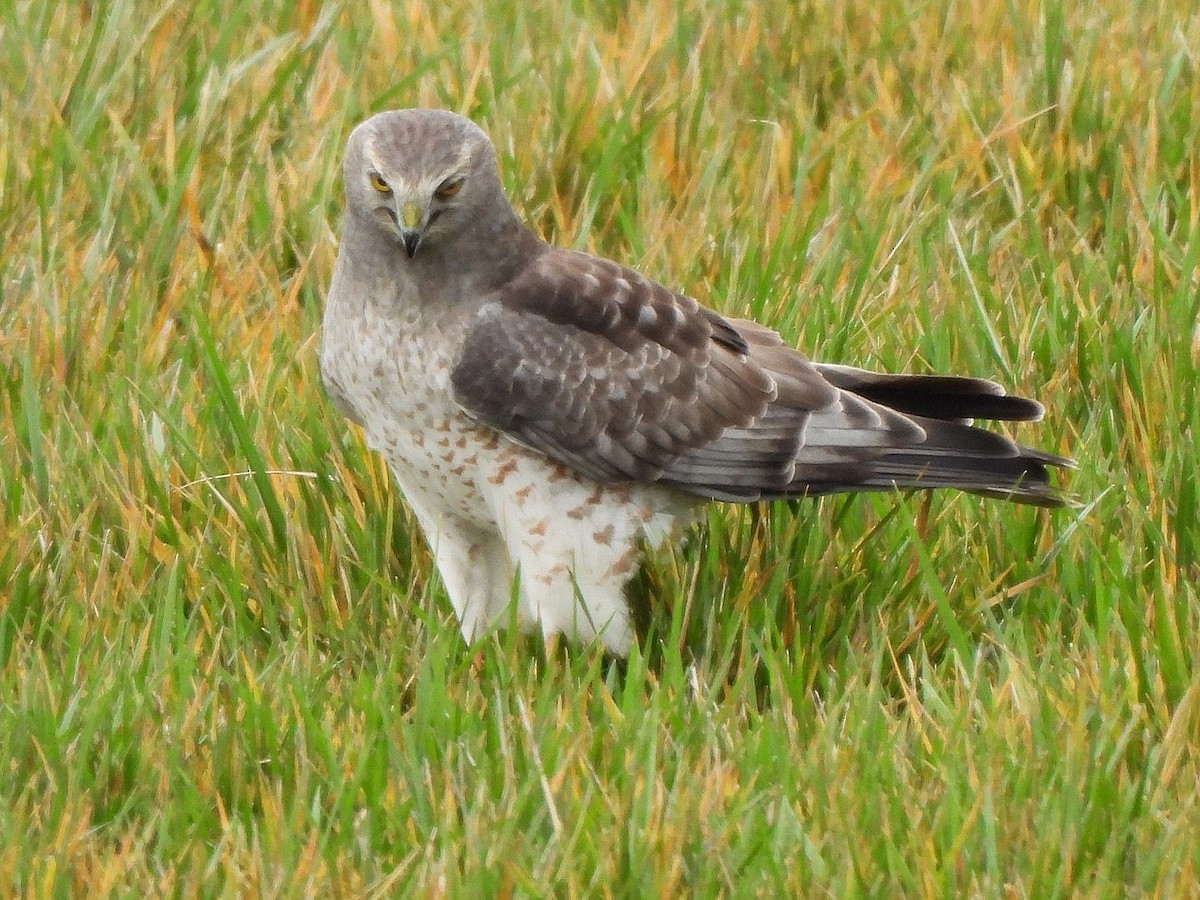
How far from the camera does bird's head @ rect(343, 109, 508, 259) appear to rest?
3.97 meters

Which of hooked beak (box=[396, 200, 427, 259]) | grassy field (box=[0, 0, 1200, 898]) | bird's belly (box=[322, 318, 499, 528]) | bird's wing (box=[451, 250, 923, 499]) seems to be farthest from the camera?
bird's wing (box=[451, 250, 923, 499])

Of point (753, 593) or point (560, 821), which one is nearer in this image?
point (560, 821)

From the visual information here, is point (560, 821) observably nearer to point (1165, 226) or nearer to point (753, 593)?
point (753, 593)

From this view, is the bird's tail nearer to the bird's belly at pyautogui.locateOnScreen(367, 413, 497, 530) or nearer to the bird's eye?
the bird's belly at pyautogui.locateOnScreen(367, 413, 497, 530)

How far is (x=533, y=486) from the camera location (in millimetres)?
4199

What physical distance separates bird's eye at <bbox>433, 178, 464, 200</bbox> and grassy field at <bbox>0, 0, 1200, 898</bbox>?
69 cm

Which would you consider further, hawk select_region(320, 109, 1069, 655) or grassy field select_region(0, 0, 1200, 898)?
hawk select_region(320, 109, 1069, 655)

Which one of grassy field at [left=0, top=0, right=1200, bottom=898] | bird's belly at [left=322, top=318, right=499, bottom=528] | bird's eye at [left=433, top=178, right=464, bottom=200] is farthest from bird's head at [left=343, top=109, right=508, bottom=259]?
grassy field at [left=0, top=0, right=1200, bottom=898]

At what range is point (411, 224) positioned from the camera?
3.95m

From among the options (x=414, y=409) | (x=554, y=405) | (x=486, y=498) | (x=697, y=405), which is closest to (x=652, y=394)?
(x=697, y=405)

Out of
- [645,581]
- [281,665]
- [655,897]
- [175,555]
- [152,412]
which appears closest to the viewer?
[655,897]

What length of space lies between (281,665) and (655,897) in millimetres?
1007

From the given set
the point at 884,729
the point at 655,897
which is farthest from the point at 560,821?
the point at 884,729

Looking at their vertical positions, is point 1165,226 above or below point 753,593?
above
